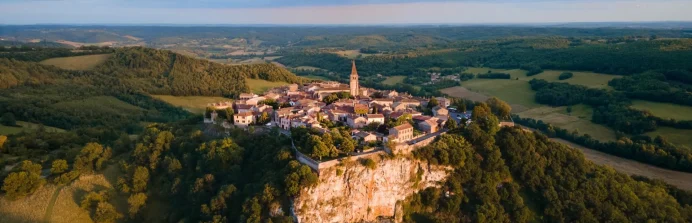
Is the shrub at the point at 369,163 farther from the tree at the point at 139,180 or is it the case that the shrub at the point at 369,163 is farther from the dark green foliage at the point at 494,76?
the dark green foliage at the point at 494,76

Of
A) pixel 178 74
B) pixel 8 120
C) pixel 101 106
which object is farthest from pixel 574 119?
pixel 8 120

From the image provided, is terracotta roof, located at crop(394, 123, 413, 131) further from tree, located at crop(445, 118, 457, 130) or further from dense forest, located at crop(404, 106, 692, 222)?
tree, located at crop(445, 118, 457, 130)

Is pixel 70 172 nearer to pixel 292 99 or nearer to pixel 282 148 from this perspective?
pixel 282 148

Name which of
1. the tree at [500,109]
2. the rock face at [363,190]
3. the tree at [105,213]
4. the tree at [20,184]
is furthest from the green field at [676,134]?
the tree at [20,184]

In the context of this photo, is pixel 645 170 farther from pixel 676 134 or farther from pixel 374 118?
pixel 374 118

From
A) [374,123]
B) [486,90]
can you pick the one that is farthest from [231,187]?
[486,90]

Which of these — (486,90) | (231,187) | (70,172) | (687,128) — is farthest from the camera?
(486,90)
